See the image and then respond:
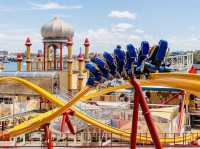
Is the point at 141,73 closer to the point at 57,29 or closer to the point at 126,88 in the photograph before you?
the point at 126,88

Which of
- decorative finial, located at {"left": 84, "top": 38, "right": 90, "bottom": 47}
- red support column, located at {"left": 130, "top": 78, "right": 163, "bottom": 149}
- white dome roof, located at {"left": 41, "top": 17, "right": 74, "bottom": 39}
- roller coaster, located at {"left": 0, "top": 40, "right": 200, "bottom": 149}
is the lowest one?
red support column, located at {"left": 130, "top": 78, "right": 163, "bottom": 149}

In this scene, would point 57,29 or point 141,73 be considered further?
point 57,29

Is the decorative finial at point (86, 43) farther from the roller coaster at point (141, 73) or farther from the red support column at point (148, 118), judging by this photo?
the red support column at point (148, 118)

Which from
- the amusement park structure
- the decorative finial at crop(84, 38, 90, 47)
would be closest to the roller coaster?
the amusement park structure

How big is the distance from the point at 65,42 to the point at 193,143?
81.4ft

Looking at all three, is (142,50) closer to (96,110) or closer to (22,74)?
(96,110)

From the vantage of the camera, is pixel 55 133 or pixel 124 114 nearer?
pixel 55 133

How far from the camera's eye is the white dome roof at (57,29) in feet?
148

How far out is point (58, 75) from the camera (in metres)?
40.2

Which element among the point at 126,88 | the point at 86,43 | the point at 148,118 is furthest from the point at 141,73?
the point at 86,43

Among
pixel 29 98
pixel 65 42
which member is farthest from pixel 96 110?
pixel 65 42

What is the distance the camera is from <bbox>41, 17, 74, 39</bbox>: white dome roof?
45219 mm

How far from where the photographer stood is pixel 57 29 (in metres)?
45.2

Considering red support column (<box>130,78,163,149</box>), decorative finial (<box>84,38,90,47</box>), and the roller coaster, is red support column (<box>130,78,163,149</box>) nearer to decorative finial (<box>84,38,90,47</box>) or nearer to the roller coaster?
the roller coaster
